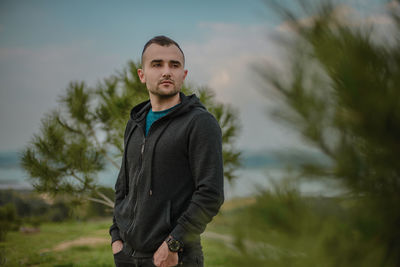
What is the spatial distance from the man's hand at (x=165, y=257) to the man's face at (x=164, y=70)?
64 cm

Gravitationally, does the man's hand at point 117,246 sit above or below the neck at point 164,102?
below

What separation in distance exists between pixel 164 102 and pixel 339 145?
1.01 meters

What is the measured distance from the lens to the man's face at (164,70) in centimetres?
149

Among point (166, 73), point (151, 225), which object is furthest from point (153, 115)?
point (151, 225)

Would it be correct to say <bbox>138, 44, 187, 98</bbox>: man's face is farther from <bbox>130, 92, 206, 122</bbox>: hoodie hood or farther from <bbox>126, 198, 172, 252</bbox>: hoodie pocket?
<bbox>126, 198, 172, 252</bbox>: hoodie pocket

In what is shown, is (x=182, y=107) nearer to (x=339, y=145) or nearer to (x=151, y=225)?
(x=151, y=225)

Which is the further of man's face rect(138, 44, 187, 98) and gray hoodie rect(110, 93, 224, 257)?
man's face rect(138, 44, 187, 98)

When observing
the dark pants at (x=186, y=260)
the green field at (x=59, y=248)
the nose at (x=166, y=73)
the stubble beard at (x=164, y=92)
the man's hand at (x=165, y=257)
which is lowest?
the green field at (x=59, y=248)

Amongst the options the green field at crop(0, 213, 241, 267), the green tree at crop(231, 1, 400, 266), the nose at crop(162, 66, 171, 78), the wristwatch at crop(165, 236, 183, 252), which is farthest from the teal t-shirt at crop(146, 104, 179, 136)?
the green field at crop(0, 213, 241, 267)

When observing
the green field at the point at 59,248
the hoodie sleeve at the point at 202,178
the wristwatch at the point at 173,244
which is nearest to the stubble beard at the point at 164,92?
the hoodie sleeve at the point at 202,178

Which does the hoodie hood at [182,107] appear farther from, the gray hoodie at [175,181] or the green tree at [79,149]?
the green tree at [79,149]

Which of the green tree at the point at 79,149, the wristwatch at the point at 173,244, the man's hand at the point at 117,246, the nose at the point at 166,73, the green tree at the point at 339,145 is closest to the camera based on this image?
the green tree at the point at 339,145

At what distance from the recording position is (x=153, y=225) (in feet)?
4.68

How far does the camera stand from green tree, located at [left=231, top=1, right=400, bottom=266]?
62cm
